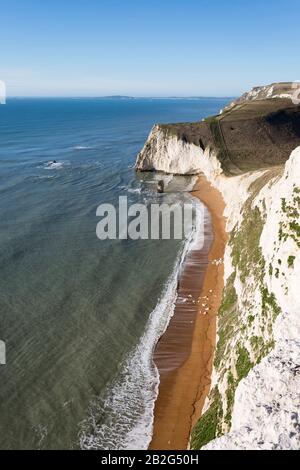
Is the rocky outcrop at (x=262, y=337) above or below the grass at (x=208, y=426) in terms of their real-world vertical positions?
above

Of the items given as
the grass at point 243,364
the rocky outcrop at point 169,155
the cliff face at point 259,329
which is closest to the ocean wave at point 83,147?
the rocky outcrop at point 169,155

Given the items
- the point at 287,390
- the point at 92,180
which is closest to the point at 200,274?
the point at 287,390

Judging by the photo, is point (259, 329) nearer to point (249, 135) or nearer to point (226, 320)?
point (226, 320)

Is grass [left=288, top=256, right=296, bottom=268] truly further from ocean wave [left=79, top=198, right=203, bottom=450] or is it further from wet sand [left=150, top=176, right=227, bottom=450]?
ocean wave [left=79, top=198, right=203, bottom=450]

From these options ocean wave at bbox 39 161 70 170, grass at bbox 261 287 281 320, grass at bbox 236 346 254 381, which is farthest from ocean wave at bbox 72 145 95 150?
grass at bbox 236 346 254 381

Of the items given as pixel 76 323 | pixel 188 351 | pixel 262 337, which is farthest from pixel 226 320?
pixel 76 323

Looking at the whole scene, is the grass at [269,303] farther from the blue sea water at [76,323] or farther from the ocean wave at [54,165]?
the ocean wave at [54,165]
